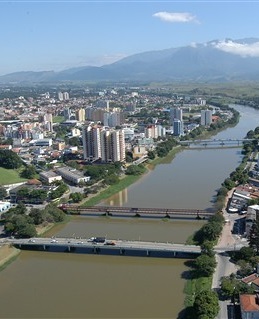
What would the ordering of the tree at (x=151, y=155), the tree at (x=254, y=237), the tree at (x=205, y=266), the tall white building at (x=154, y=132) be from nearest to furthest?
the tree at (x=205, y=266) < the tree at (x=254, y=237) < the tree at (x=151, y=155) < the tall white building at (x=154, y=132)

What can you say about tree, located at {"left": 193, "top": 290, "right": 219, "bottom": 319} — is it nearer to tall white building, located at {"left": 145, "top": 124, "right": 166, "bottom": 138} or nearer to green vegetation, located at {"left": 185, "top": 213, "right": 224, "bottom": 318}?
green vegetation, located at {"left": 185, "top": 213, "right": 224, "bottom": 318}

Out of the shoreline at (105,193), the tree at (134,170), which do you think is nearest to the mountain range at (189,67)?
the shoreline at (105,193)

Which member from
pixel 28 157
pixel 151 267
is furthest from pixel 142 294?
pixel 28 157

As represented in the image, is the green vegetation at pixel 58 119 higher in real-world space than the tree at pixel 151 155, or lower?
higher

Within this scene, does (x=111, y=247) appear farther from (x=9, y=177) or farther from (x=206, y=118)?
(x=206, y=118)

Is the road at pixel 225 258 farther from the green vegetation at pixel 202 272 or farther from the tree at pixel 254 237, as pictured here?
the tree at pixel 254 237

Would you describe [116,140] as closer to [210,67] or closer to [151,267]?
[151,267]

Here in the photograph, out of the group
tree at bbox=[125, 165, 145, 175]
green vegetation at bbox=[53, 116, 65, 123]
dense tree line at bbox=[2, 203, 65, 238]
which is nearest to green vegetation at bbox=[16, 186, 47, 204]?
dense tree line at bbox=[2, 203, 65, 238]
